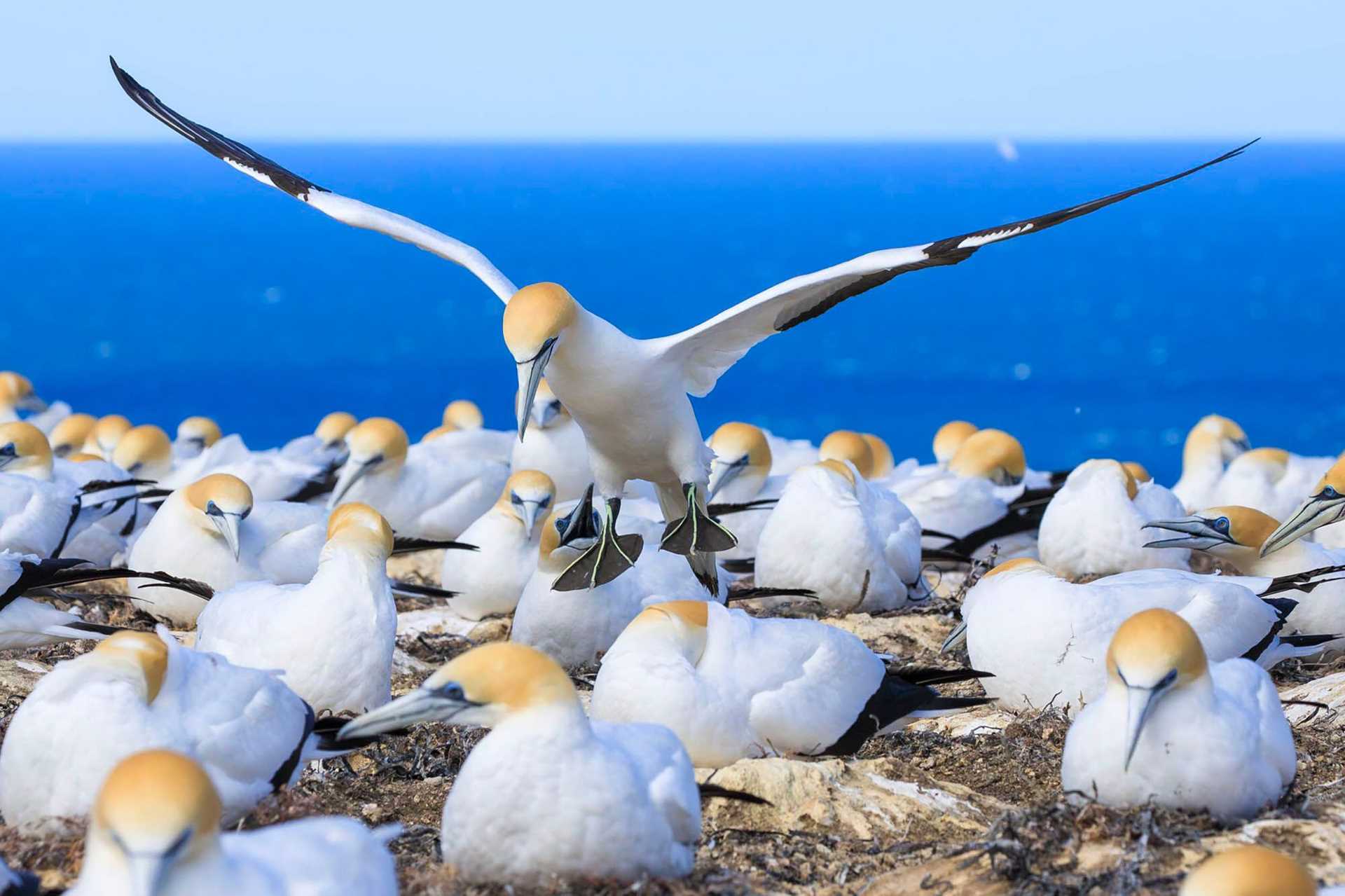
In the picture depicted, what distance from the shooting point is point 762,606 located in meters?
7.45

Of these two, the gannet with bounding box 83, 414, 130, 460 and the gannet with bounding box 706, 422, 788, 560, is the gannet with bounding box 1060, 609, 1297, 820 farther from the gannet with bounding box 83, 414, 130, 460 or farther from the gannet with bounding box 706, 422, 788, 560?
the gannet with bounding box 83, 414, 130, 460

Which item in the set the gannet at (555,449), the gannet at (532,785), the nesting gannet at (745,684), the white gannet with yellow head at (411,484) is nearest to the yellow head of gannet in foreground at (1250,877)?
the gannet at (532,785)

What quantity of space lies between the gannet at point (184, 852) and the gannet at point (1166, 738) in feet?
5.64

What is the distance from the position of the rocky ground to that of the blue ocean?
2060cm

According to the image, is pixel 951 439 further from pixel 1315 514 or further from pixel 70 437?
pixel 70 437

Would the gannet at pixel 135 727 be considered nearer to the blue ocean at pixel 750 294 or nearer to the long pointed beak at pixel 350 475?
the long pointed beak at pixel 350 475

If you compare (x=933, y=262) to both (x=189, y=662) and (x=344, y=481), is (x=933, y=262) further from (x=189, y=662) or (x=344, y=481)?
(x=344, y=481)

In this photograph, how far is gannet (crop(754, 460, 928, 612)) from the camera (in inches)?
284

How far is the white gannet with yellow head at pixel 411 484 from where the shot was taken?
905 centimetres

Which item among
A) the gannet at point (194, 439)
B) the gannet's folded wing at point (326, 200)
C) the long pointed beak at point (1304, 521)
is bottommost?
the long pointed beak at point (1304, 521)

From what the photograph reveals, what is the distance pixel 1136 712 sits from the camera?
12.3ft

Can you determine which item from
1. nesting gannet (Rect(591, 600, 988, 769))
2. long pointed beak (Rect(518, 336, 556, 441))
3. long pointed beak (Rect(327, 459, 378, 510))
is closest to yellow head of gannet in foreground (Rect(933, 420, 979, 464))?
long pointed beak (Rect(327, 459, 378, 510))

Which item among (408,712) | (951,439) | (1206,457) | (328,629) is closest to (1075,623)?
(328,629)

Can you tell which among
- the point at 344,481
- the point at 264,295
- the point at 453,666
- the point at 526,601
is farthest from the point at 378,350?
the point at 453,666
